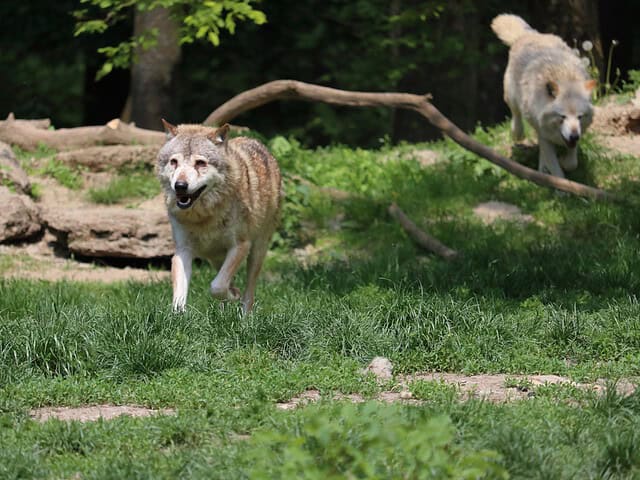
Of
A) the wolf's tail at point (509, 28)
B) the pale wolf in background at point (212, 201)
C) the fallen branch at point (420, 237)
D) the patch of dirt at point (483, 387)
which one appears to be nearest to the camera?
the patch of dirt at point (483, 387)

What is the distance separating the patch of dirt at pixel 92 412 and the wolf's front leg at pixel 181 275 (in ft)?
6.81

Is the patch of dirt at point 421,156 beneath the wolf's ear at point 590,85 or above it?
beneath

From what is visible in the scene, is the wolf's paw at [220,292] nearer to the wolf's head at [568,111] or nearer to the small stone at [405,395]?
the small stone at [405,395]

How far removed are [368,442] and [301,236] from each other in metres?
7.99

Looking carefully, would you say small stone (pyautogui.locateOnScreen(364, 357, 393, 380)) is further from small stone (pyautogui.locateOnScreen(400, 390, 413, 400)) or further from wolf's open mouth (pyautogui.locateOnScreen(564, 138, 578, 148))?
wolf's open mouth (pyautogui.locateOnScreen(564, 138, 578, 148))

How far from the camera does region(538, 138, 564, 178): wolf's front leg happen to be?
1207 centimetres

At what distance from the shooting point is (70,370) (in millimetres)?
6316

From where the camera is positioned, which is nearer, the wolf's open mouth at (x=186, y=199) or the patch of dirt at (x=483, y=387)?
the patch of dirt at (x=483, y=387)

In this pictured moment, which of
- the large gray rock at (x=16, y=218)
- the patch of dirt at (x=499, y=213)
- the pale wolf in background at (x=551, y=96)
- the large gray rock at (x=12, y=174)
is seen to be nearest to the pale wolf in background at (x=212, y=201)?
the large gray rock at (x=16, y=218)

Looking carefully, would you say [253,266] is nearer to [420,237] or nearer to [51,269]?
[420,237]

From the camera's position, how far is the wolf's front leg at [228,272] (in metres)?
8.20

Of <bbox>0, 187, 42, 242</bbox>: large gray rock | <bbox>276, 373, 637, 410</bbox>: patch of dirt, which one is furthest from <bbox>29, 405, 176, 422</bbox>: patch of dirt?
<bbox>0, 187, 42, 242</bbox>: large gray rock

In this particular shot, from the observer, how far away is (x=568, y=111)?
1173 cm

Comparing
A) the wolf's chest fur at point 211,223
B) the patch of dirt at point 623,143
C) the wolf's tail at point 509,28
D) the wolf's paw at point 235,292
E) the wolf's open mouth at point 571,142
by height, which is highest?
the wolf's tail at point 509,28
